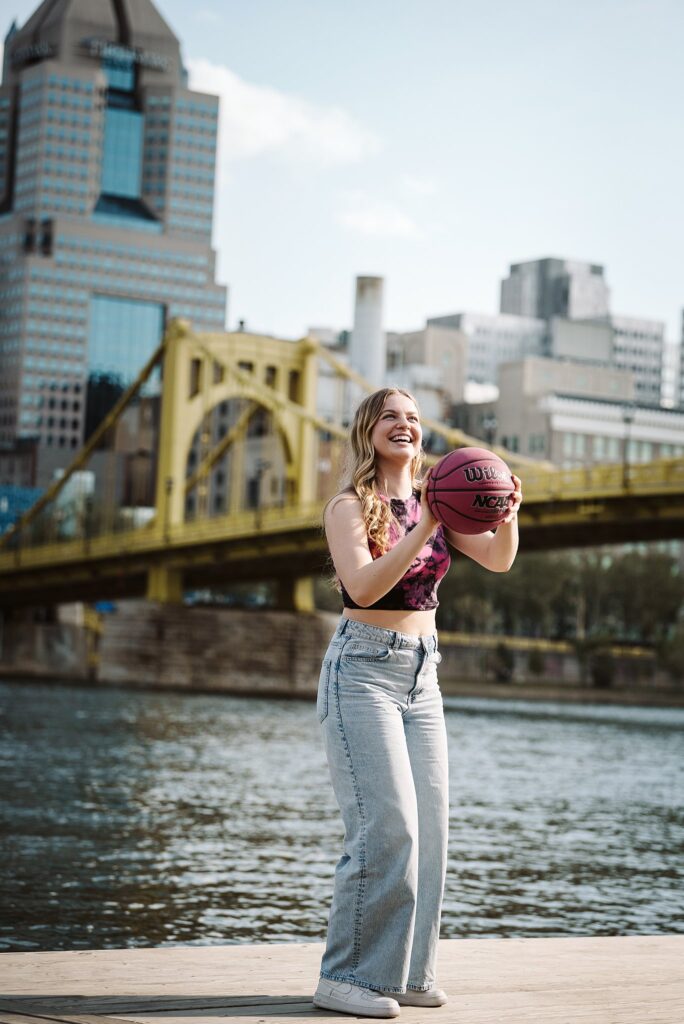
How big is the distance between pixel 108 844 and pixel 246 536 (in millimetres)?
39360

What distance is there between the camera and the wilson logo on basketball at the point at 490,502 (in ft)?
16.1

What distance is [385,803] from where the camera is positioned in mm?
4938

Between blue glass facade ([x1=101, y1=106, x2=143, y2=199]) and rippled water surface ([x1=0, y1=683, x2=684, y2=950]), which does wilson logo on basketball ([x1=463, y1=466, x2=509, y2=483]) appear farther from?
blue glass facade ([x1=101, y1=106, x2=143, y2=199])

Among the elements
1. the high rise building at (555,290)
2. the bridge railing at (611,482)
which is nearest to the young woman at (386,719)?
the bridge railing at (611,482)

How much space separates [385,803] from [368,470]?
1034 millimetres

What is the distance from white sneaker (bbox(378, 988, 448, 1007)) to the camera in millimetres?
5035

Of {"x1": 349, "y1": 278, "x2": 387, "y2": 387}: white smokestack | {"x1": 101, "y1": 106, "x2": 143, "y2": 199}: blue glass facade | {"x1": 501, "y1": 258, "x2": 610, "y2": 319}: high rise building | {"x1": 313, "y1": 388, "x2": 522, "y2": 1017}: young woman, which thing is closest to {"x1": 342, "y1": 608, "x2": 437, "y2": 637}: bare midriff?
{"x1": 313, "y1": 388, "x2": 522, "y2": 1017}: young woman

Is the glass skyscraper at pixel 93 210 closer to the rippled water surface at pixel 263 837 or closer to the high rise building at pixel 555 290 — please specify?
the high rise building at pixel 555 290

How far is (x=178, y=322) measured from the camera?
62.9m

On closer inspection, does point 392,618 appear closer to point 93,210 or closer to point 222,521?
point 222,521

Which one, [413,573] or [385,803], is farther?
[413,573]

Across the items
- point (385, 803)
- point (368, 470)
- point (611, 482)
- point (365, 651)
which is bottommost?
point (385, 803)

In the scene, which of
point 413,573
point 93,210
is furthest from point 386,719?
point 93,210

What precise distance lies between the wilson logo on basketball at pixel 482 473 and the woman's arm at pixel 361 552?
0.17m
